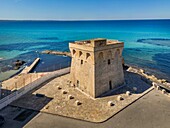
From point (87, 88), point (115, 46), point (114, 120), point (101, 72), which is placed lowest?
point (114, 120)

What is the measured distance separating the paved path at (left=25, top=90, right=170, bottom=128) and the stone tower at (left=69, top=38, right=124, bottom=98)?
6434mm

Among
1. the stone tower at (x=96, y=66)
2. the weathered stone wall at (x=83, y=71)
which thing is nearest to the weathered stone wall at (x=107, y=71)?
the stone tower at (x=96, y=66)

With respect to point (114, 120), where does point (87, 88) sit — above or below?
above

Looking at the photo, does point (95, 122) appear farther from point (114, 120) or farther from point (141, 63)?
point (141, 63)

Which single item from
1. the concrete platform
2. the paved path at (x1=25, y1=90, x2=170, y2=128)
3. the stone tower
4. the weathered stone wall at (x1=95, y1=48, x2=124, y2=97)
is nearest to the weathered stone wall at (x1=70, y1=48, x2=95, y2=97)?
the stone tower

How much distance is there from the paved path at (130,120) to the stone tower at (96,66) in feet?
21.1

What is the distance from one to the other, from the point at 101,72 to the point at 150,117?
10.7 metres

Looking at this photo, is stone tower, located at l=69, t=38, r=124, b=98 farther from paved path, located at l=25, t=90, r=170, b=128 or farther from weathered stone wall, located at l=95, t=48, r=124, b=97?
paved path, located at l=25, t=90, r=170, b=128

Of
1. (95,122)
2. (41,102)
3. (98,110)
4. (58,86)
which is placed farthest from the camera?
(58,86)

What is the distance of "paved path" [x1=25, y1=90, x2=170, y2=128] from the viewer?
82.4ft

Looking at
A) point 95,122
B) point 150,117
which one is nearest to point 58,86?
point 95,122

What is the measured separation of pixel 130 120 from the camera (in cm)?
2636

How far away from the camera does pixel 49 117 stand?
88.6 ft

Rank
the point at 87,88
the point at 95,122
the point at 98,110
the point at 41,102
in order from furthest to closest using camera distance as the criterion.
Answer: the point at 87,88, the point at 41,102, the point at 98,110, the point at 95,122
